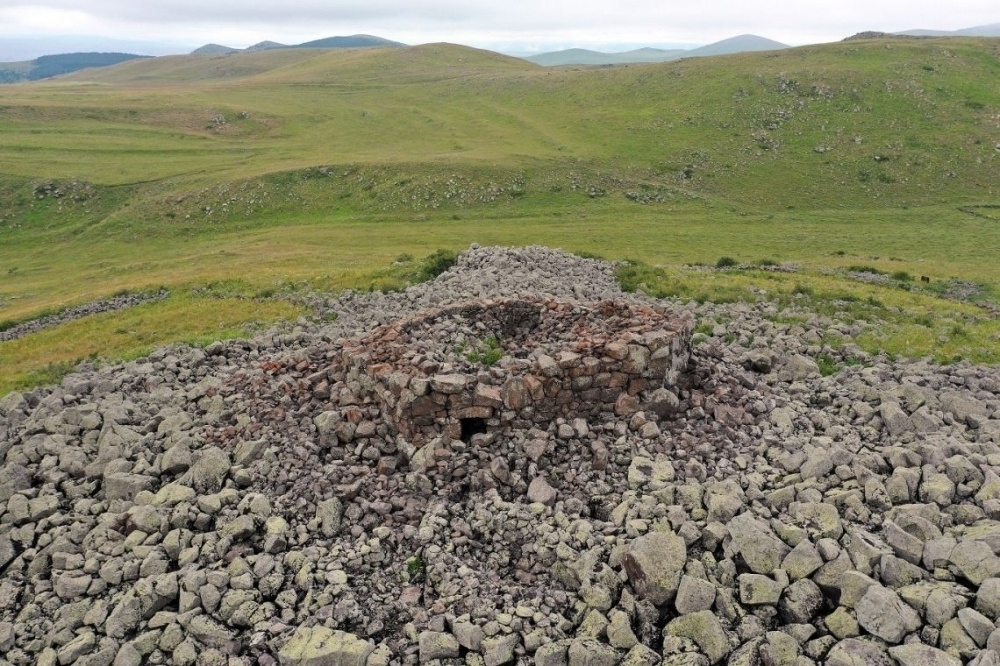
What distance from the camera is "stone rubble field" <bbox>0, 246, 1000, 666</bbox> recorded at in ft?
30.0

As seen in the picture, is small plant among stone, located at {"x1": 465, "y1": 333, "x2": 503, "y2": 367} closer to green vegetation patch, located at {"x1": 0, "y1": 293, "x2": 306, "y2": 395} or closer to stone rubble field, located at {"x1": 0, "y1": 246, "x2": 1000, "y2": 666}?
stone rubble field, located at {"x1": 0, "y1": 246, "x2": 1000, "y2": 666}

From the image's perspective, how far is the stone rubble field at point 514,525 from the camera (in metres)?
9.15

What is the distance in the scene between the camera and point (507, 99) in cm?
10612

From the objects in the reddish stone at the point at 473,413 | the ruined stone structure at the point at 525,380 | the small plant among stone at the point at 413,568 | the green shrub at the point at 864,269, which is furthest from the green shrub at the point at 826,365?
the green shrub at the point at 864,269

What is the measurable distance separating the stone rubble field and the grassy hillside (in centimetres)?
1699

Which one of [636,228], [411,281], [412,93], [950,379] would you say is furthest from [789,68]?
[950,379]

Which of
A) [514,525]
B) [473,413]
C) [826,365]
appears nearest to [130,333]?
[473,413]

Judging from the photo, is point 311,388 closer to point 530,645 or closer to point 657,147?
point 530,645

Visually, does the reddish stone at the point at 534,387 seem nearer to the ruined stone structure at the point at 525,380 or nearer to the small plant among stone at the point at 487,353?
the ruined stone structure at the point at 525,380

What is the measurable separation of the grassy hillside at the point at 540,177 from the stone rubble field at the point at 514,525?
669 inches

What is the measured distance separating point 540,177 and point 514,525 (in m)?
60.7

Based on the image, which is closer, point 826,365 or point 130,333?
point 826,365

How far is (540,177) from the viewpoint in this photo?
6875 centimetres

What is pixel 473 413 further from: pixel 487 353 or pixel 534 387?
pixel 487 353
